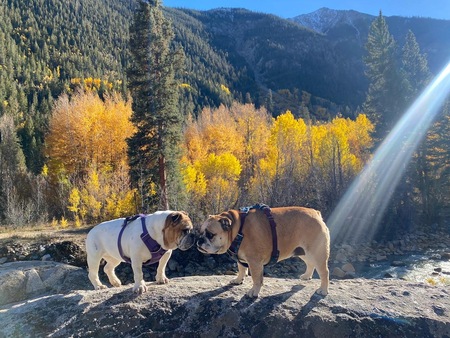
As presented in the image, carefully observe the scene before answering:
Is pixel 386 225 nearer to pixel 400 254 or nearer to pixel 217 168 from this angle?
pixel 400 254

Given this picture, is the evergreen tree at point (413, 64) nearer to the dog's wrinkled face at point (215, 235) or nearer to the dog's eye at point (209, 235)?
the dog's wrinkled face at point (215, 235)

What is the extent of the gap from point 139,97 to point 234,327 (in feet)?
70.3

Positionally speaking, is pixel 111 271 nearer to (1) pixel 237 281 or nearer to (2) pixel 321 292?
(1) pixel 237 281

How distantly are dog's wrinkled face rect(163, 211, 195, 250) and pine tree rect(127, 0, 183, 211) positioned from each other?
17913mm

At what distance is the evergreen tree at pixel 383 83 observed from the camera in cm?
3195

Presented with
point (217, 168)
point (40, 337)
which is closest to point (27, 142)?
point (217, 168)

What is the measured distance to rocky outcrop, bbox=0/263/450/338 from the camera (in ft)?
13.6

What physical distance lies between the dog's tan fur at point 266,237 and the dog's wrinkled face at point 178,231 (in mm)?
254

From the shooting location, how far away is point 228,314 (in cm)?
435

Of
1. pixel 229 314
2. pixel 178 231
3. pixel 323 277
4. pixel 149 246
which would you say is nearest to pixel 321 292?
pixel 323 277

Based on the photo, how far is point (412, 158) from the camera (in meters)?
31.6

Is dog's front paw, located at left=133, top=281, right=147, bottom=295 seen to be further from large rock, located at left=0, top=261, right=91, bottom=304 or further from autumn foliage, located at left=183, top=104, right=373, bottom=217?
autumn foliage, located at left=183, top=104, right=373, bottom=217

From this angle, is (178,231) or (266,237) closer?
(266,237)

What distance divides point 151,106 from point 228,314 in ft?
67.4
